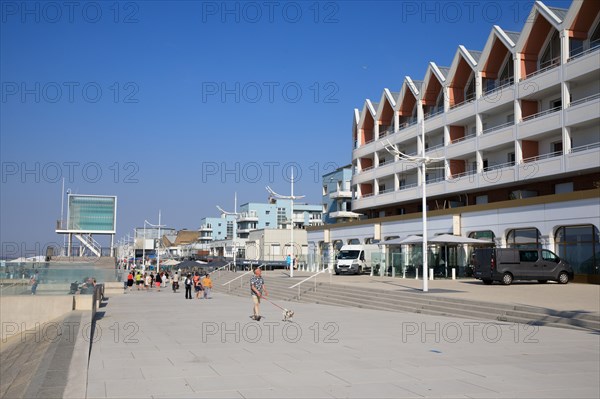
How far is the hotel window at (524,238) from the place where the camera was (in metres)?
35.9

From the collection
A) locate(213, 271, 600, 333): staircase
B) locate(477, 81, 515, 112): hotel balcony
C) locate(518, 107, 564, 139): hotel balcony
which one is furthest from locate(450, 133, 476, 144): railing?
locate(213, 271, 600, 333): staircase

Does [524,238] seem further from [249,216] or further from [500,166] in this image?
[249,216]

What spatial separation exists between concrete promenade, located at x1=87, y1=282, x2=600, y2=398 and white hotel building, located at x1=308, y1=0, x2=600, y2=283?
14064mm

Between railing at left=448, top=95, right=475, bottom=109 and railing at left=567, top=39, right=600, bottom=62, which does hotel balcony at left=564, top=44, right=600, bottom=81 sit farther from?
railing at left=448, top=95, right=475, bottom=109

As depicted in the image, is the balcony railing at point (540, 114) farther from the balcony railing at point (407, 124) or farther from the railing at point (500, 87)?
the balcony railing at point (407, 124)

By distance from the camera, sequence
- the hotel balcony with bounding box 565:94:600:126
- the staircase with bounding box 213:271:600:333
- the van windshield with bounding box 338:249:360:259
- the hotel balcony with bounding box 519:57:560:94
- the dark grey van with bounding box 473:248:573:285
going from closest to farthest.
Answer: the staircase with bounding box 213:271:600:333 → the dark grey van with bounding box 473:248:573:285 → the hotel balcony with bounding box 565:94:600:126 → the hotel balcony with bounding box 519:57:560:94 → the van windshield with bounding box 338:249:360:259

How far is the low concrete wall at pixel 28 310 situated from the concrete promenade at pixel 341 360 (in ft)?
21.9

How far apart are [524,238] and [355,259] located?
13766 millimetres

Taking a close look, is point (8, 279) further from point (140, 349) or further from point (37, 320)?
point (140, 349)

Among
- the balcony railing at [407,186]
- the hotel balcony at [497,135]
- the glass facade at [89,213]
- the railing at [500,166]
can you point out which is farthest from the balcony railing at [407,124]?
the glass facade at [89,213]

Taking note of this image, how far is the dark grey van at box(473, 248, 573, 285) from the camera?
99.7 feet

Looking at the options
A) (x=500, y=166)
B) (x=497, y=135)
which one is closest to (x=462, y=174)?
(x=500, y=166)

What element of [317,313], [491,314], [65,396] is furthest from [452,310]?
[65,396]

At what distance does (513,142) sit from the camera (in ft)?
136
